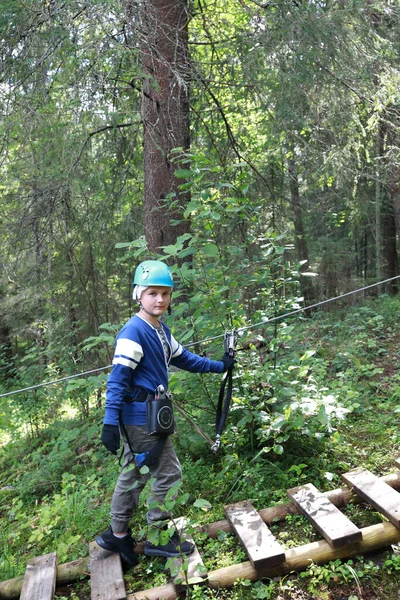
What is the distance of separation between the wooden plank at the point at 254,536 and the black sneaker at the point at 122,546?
0.68 meters

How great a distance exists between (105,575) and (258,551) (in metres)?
0.96

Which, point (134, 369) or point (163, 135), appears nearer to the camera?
point (134, 369)

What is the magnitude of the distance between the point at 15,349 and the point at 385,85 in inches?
575

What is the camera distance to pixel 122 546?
2.87 m

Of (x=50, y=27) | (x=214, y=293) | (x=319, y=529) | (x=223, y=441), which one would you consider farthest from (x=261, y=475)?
(x=50, y=27)

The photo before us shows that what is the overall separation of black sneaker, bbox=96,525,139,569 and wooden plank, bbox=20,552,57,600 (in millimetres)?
334

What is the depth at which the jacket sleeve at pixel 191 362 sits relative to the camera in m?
3.14

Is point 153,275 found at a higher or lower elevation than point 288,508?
higher

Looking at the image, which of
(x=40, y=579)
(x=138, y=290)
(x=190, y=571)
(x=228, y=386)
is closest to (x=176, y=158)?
(x=138, y=290)

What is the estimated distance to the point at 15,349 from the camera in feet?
53.0

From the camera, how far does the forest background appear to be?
355 centimetres

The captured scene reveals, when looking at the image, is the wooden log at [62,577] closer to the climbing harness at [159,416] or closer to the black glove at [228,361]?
the climbing harness at [159,416]

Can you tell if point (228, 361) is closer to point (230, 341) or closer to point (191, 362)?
point (230, 341)

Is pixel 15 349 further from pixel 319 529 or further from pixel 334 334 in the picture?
pixel 319 529
